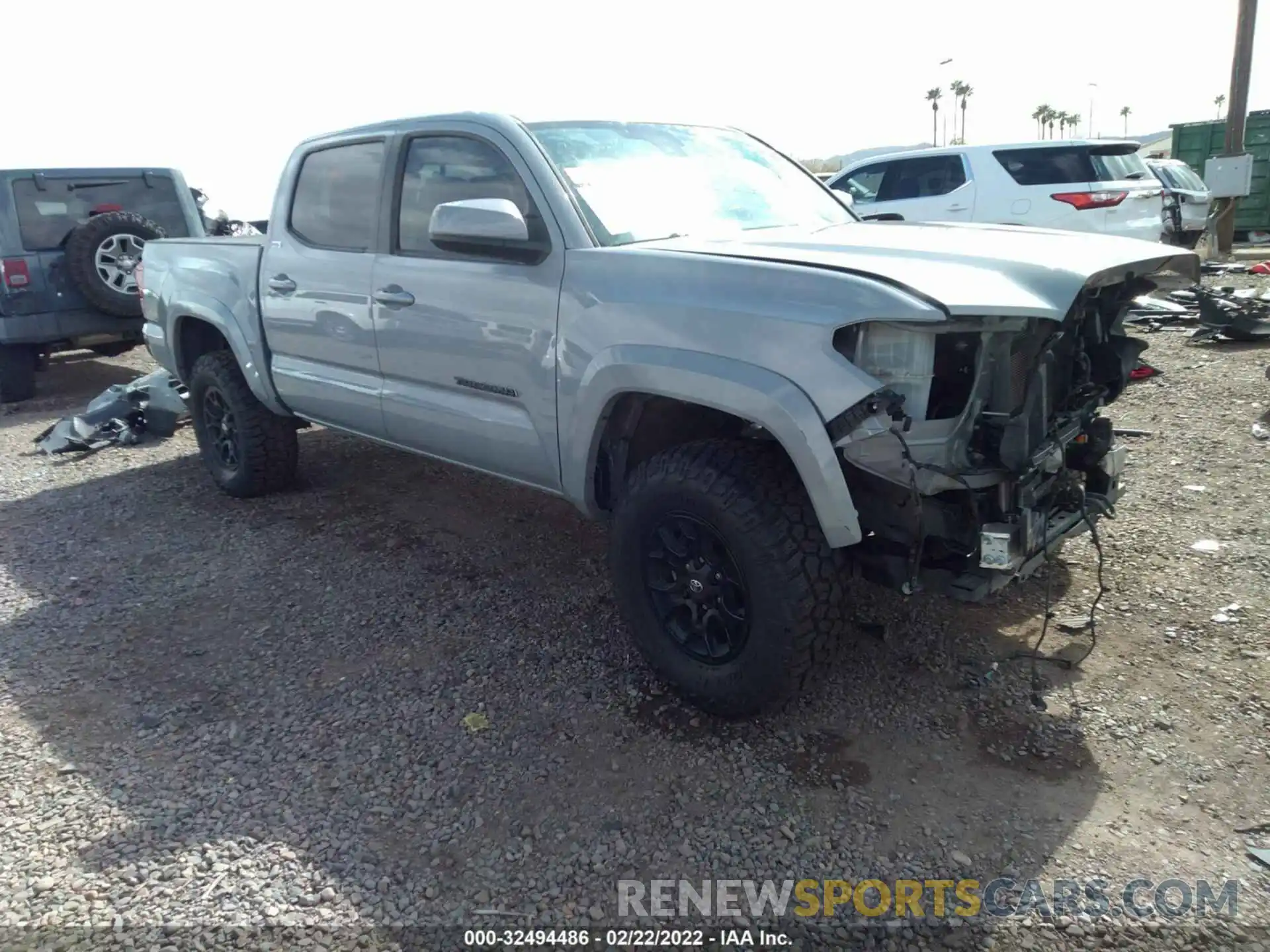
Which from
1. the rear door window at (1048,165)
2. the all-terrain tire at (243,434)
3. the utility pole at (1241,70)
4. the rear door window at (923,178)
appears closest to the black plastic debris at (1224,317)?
the rear door window at (1048,165)

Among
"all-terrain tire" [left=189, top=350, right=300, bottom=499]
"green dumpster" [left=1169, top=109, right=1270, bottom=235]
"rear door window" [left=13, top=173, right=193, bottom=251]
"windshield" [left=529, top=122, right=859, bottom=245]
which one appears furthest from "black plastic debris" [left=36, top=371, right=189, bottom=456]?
"green dumpster" [left=1169, top=109, right=1270, bottom=235]

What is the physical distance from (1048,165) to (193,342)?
8124mm

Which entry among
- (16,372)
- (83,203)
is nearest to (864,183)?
(83,203)

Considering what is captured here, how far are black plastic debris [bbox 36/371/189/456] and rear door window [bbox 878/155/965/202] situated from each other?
24.9ft

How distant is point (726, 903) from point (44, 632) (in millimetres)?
3136

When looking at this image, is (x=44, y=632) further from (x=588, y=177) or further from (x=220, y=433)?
(x=588, y=177)

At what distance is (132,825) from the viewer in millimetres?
2645

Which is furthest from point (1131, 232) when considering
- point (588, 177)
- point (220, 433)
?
point (220, 433)

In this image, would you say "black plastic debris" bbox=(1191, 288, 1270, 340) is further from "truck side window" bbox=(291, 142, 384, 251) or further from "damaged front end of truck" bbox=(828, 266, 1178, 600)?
"truck side window" bbox=(291, 142, 384, 251)

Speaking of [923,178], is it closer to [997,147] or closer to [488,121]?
[997,147]

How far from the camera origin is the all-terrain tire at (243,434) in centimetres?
513

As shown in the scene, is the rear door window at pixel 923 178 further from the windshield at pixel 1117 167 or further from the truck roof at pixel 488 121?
the truck roof at pixel 488 121

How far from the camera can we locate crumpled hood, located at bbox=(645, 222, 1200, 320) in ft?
8.04

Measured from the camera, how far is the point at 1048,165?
931 cm
